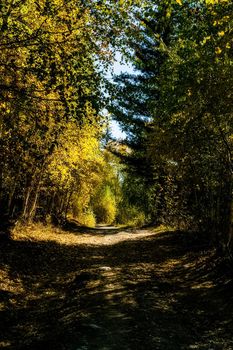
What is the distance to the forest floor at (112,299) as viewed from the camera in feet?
27.7

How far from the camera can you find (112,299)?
1100 cm

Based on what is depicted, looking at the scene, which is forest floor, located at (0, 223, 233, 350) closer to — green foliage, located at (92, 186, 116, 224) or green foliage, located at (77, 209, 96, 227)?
green foliage, located at (77, 209, 96, 227)

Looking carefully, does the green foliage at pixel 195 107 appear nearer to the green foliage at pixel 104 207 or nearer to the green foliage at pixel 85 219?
the green foliage at pixel 85 219

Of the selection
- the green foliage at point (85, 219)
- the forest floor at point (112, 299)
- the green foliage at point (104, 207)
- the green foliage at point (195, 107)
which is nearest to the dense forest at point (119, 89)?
the green foliage at point (195, 107)

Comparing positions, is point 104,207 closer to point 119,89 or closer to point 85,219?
point 85,219

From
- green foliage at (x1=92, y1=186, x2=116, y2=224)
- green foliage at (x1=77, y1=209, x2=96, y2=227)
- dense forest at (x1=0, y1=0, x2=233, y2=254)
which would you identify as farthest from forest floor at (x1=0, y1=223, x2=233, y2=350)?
green foliage at (x1=92, y1=186, x2=116, y2=224)

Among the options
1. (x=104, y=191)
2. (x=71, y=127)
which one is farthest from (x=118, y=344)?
(x=104, y=191)

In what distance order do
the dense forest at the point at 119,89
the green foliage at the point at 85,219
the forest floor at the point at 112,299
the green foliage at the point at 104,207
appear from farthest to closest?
the green foliage at the point at 104,207 < the green foliage at the point at 85,219 < the dense forest at the point at 119,89 < the forest floor at the point at 112,299

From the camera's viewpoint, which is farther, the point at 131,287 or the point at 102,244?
the point at 102,244

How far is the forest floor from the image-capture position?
8.45 metres

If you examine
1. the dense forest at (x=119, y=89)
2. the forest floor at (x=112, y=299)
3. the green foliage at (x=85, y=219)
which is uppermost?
the dense forest at (x=119, y=89)

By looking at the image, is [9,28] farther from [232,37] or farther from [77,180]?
[77,180]

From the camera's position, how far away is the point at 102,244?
23.9 metres

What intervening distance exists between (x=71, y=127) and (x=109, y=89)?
1054 cm
